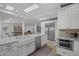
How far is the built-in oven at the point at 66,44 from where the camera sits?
2.20 m

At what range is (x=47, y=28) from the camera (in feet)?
19.0

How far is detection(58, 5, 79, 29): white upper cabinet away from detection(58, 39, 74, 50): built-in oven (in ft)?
2.06

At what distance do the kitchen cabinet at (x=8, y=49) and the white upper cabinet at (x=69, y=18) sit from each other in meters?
2.00

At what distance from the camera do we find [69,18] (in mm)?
2613

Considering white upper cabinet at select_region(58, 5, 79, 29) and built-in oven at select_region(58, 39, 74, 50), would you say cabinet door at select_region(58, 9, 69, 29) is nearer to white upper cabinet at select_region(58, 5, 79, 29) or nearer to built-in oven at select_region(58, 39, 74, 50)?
white upper cabinet at select_region(58, 5, 79, 29)

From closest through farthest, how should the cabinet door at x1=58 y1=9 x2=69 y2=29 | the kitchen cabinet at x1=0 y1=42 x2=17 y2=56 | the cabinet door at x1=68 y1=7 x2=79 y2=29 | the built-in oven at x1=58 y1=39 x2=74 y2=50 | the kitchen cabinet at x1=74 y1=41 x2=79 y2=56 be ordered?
1. the kitchen cabinet at x1=0 y1=42 x2=17 y2=56
2. the kitchen cabinet at x1=74 y1=41 x2=79 y2=56
3. the built-in oven at x1=58 y1=39 x2=74 y2=50
4. the cabinet door at x1=68 y1=7 x2=79 y2=29
5. the cabinet door at x1=58 y1=9 x2=69 y2=29

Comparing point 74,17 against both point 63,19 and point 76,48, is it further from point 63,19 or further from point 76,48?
point 76,48

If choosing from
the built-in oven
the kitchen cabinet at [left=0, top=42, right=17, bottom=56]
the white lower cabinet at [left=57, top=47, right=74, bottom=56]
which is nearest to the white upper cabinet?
the built-in oven

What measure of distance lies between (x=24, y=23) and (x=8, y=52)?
1.35 m

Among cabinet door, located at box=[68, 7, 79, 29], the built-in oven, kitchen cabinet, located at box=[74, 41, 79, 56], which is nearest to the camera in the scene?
kitchen cabinet, located at box=[74, 41, 79, 56]

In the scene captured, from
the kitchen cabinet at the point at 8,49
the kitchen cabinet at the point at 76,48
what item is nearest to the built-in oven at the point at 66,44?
the kitchen cabinet at the point at 76,48

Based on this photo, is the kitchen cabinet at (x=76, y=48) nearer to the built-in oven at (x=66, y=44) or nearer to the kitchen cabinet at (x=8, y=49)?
the built-in oven at (x=66, y=44)

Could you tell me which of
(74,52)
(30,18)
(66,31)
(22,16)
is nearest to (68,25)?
(66,31)

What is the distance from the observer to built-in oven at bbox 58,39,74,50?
220cm
